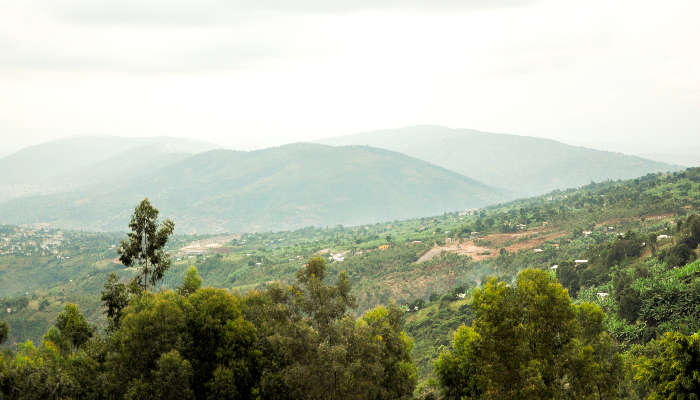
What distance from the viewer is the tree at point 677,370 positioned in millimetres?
17344

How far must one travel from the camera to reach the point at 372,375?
2044 centimetres

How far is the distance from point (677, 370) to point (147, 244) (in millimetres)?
25037

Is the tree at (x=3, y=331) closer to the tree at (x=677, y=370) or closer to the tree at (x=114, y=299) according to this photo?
the tree at (x=114, y=299)

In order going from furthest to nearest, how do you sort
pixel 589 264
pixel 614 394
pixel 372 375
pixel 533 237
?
1. pixel 533 237
2. pixel 589 264
3. pixel 372 375
4. pixel 614 394

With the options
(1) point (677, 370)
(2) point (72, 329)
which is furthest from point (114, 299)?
(1) point (677, 370)

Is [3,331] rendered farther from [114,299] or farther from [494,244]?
[494,244]

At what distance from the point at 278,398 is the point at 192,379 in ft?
13.2

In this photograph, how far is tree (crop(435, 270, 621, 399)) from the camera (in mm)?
18516

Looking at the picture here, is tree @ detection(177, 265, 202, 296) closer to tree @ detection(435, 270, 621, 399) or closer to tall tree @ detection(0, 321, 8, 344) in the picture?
tall tree @ detection(0, 321, 8, 344)

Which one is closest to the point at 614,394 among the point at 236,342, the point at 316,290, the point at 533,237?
the point at 316,290

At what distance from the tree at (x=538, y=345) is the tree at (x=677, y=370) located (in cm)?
155

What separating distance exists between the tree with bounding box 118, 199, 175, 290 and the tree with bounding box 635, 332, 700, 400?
23.3 metres

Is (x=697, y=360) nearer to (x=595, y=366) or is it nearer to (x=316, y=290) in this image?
(x=595, y=366)

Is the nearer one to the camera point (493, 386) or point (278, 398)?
point (493, 386)
